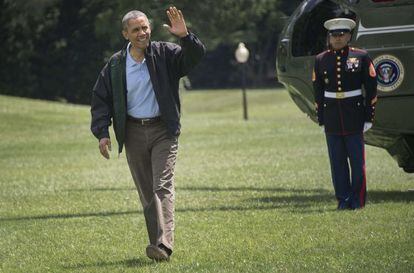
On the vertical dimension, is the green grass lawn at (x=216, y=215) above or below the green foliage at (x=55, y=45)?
above

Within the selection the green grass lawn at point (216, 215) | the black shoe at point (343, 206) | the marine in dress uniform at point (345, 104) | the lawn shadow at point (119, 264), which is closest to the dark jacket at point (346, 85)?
the marine in dress uniform at point (345, 104)

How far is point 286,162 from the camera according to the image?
1844 cm

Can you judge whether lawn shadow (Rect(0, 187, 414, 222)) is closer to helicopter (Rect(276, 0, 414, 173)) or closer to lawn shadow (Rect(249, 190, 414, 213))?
lawn shadow (Rect(249, 190, 414, 213))

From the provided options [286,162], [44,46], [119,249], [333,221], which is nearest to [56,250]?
[119,249]

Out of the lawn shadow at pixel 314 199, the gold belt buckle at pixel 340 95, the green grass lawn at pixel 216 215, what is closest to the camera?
the green grass lawn at pixel 216 215

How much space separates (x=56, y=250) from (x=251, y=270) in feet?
7.59

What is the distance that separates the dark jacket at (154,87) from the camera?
7.95m

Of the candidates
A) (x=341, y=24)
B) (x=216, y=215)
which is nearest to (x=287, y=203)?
(x=216, y=215)

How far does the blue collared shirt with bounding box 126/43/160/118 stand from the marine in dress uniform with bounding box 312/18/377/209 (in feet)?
10.2

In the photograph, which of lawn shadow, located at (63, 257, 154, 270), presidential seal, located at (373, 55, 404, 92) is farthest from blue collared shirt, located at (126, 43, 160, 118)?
presidential seal, located at (373, 55, 404, 92)

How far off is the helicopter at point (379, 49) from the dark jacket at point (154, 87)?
4.22 m

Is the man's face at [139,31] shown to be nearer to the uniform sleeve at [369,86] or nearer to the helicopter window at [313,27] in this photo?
the uniform sleeve at [369,86]

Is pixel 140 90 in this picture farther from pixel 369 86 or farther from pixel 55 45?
pixel 55 45

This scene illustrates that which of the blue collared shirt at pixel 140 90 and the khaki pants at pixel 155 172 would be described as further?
the blue collared shirt at pixel 140 90
